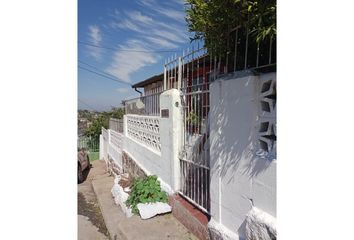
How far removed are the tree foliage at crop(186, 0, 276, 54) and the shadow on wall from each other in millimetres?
433

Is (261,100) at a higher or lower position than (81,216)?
higher

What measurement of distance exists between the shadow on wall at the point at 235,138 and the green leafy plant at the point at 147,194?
63.6 inches

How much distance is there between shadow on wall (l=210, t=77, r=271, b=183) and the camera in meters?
2.11

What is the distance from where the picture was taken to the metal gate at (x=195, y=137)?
331cm

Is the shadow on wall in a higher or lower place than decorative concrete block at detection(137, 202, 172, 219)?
higher

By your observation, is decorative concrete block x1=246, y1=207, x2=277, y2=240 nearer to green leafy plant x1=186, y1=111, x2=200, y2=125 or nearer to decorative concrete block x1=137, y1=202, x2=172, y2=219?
green leafy plant x1=186, y1=111, x2=200, y2=125

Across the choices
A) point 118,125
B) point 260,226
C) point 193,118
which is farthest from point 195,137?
point 118,125

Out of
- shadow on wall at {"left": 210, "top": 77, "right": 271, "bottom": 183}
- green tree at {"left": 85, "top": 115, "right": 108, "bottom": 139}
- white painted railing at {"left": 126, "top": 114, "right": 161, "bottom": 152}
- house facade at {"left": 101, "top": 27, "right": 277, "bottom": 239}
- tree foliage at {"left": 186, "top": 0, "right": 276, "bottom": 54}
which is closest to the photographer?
tree foliage at {"left": 186, "top": 0, "right": 276, "bottom": 54}

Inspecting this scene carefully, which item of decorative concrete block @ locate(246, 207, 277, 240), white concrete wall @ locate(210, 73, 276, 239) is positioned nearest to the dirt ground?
white concrete wall @ locate(210, 73, 276, 239)
